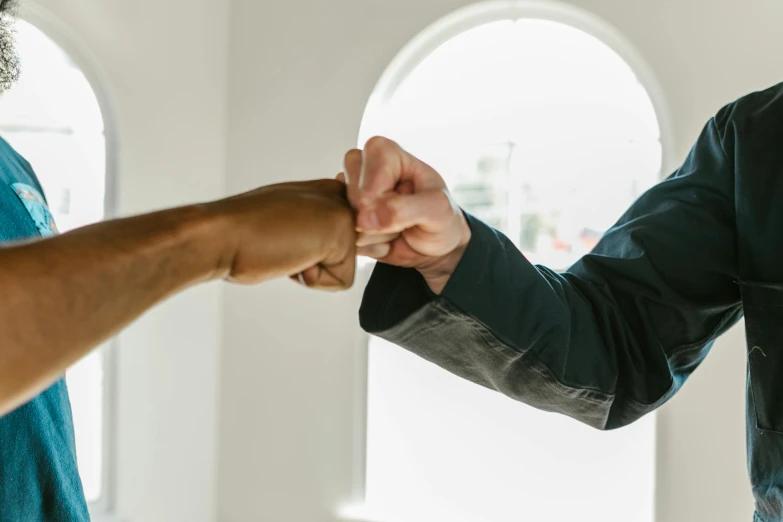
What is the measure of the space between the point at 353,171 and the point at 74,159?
1.82 metres

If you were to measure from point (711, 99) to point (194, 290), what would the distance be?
5.99 ft

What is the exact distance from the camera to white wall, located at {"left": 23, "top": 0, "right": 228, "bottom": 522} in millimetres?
2027

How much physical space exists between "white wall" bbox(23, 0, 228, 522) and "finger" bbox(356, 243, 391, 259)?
5.45 ft

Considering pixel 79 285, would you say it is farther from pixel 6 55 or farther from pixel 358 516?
pixel 358 516

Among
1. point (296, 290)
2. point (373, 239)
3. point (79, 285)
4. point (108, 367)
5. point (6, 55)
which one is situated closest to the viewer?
point (79, 285)

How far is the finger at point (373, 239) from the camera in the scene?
59 centimetres

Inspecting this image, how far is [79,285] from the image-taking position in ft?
1.15

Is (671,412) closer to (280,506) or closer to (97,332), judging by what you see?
(280,506)

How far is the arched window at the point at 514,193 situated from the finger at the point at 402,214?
1713mm

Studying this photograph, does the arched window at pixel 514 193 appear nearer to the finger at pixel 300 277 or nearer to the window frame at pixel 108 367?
the window frame at pixel 108 367

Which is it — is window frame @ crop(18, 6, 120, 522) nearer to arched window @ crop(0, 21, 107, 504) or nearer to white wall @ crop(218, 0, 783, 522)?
arched window @ crop(0, 21, 107, 504)

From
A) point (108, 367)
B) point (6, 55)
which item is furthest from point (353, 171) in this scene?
point (108, 367)

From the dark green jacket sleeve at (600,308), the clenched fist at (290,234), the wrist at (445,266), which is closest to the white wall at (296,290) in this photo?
the dark green jacket sleeve at (600,308)

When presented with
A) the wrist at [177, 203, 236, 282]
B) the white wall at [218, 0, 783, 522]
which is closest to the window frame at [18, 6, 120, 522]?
the white wall at [218, 0, 783, 522]
